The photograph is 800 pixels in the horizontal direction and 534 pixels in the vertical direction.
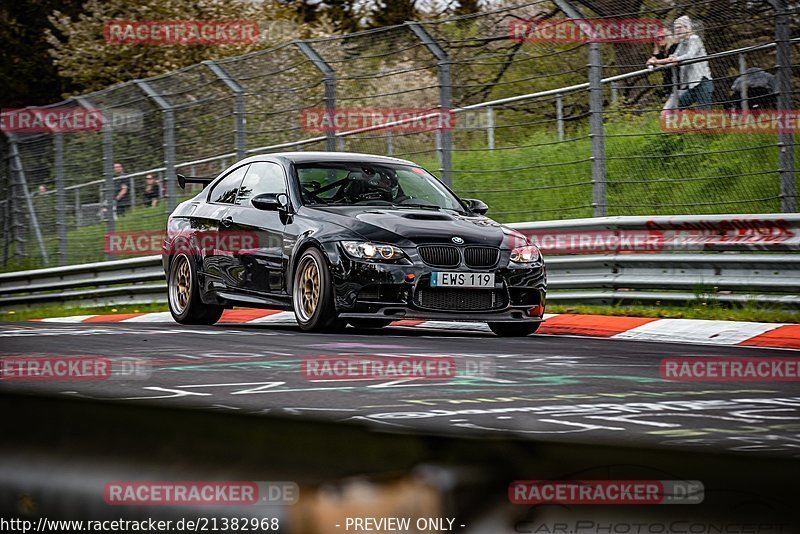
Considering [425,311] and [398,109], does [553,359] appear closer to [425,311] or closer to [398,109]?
[425,311]

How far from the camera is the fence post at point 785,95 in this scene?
10297mm

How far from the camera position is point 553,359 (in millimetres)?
7484

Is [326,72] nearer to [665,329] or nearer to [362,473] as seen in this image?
[665,329]

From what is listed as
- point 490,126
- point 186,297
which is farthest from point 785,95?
point 186,297

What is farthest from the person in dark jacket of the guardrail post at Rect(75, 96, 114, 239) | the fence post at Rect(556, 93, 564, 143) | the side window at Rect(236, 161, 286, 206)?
the guardrail post at Rect(75, 96, 114, 239)

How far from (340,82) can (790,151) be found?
592 cm

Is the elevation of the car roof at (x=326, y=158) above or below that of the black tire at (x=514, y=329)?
above

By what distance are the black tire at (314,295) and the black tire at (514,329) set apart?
1.33m

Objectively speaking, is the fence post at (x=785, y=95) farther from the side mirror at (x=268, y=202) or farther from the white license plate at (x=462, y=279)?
the side mirror at (x=268, y=202)

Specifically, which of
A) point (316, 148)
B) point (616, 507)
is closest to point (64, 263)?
point (316, 148)

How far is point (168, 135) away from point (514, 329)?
8.20 metres

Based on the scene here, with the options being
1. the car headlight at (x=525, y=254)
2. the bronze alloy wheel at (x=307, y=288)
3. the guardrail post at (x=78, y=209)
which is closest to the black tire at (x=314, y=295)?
the bronze alloy wheel at (x=307, y=288)

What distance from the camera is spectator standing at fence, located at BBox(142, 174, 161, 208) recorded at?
18.0 metres

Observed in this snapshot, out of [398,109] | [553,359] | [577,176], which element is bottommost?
[553,359]
